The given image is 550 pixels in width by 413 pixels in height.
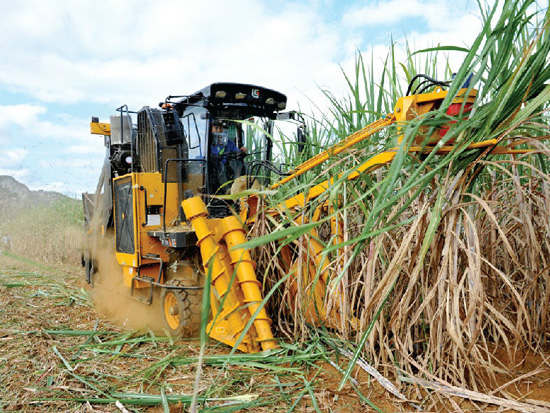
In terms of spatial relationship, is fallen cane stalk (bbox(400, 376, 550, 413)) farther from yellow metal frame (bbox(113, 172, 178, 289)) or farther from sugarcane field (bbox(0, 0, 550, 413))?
yellow metal frame (bbox(113, 172, 178, 289))

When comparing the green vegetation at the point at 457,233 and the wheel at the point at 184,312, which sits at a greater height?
the green vegetation at the point at 457,233

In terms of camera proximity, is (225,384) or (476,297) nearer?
(476,297)

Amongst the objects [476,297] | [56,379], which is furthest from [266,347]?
[476,297]

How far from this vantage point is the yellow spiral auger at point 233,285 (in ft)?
11.2

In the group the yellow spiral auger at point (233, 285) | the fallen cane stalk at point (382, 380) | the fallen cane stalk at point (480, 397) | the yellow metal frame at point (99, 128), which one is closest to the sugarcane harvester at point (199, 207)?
the yellow spiral auger at point (233, 285)

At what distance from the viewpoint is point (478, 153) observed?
2156 mm

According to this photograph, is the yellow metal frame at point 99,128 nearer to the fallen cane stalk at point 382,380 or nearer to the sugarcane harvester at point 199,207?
the sugarcane harvester at point 199,207

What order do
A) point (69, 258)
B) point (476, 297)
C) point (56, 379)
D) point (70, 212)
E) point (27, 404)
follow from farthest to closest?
1. point (70, 212)
2. point (69, 258)
3. point (56, 379)
4. point (27, 404)
5. point (476, 297)

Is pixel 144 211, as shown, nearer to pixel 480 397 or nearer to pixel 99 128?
pixel 99 128

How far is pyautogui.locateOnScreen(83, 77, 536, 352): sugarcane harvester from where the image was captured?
363cm

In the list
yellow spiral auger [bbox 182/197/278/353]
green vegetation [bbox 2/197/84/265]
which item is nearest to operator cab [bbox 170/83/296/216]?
yellow spiral auger [bbox 182/197/278/353]

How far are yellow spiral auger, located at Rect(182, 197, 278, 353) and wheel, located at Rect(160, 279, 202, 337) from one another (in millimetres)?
409

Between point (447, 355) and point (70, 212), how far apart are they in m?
11.0

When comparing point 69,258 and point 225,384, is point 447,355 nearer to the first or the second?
point 225,384
